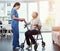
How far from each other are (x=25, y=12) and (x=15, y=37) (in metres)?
8.59

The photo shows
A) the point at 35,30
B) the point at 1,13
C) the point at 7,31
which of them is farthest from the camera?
the point at 1,13

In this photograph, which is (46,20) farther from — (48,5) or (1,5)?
(1,5)

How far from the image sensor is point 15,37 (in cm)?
630

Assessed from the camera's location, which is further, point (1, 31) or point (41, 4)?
point (41, 4)

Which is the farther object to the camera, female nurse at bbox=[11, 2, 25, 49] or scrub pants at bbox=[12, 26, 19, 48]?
scrub pants at bbox=[12, 26, 19, 48]

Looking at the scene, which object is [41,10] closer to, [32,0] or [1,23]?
[32,0]

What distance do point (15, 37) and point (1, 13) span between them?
824 centimetres

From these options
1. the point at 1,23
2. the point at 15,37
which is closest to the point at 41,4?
the point at 1,23

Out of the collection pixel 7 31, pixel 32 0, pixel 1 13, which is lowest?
pixel 7 31

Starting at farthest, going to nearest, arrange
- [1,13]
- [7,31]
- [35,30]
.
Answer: [1,13] → [7,31] → [35,30]

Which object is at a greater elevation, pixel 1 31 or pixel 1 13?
pixel 1 13

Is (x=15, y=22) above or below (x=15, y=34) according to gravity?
above

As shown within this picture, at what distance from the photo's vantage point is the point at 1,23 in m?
11.4

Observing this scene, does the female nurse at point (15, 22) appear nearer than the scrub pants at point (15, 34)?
Yes
